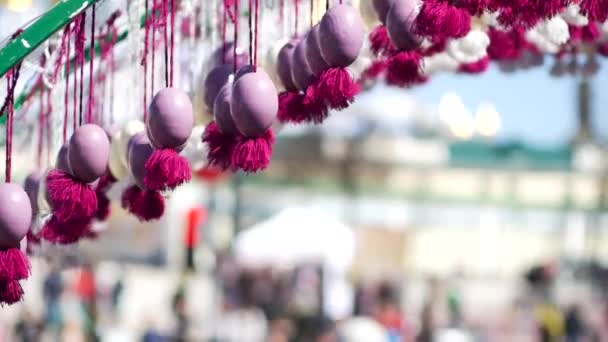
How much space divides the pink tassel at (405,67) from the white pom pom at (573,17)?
0.39 metres

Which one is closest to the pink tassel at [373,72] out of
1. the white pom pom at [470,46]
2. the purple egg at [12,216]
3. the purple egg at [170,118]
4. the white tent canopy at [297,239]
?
the white pom pom at [470,46]

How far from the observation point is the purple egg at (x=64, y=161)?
3430 millimetres

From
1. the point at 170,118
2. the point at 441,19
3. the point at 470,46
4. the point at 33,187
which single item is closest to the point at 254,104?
the point at 170,118

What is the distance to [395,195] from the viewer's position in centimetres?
2961

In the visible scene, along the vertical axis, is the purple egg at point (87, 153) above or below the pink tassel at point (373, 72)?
below

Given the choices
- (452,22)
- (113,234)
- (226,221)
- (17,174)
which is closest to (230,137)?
(452,22)

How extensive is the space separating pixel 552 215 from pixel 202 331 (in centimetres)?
1718

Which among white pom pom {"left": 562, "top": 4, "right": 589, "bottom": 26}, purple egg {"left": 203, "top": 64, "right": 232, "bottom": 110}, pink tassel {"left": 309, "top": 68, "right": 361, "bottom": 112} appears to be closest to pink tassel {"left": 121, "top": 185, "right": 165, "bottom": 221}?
purple egg {"left": 203, "top": 64, "right": 232, "bottom": 110}

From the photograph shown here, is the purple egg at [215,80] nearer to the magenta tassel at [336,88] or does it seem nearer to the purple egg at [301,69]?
the purple egg at [301,69]

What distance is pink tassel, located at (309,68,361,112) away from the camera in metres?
3.17

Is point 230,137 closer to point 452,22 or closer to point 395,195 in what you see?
point 452,22

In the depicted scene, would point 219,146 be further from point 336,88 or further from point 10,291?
point 10,291

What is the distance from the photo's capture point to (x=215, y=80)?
363cm

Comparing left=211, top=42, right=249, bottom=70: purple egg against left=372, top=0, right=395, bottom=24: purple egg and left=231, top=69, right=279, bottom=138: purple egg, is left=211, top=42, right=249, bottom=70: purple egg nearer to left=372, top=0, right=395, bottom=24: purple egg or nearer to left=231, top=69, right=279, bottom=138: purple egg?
left=372, top=0, right=395, bottom=24: purple egg
